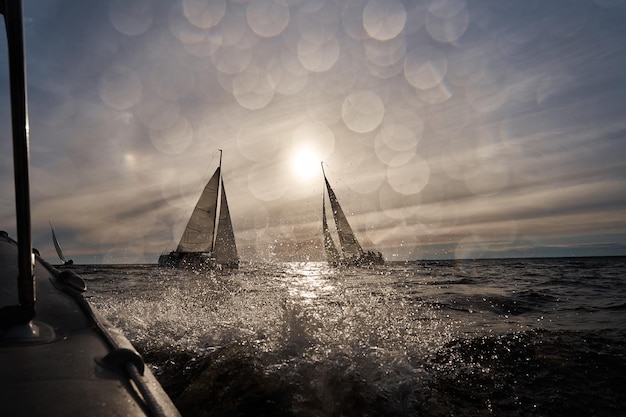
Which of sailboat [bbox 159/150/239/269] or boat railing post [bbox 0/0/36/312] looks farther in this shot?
sailboat [bbox 159/150/239/269]

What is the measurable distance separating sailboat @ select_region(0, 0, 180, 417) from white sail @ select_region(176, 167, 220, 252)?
109 ft

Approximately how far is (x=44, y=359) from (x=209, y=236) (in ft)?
117

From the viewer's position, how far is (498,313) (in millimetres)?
7484

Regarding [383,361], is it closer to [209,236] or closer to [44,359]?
[44,359]

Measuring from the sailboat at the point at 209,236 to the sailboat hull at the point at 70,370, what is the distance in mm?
33168

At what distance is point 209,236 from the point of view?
35.9 metres

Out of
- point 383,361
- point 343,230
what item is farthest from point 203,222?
point 383,361

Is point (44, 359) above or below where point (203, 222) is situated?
above

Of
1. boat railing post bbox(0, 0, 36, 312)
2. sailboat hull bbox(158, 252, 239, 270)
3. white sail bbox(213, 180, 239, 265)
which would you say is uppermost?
boat railing post bbox(0, 0, 36, 312)

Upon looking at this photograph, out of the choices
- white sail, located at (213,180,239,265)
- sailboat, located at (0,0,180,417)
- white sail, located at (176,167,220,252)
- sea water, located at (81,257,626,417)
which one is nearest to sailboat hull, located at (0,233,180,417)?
sailboat, located at (0,0,180,417)

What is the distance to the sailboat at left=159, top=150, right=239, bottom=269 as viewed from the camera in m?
34.4

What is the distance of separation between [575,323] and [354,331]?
4.55 meters

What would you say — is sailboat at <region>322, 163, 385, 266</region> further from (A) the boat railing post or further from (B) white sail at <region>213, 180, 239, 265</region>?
(A) the boat railing post

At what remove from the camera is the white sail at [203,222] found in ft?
112
